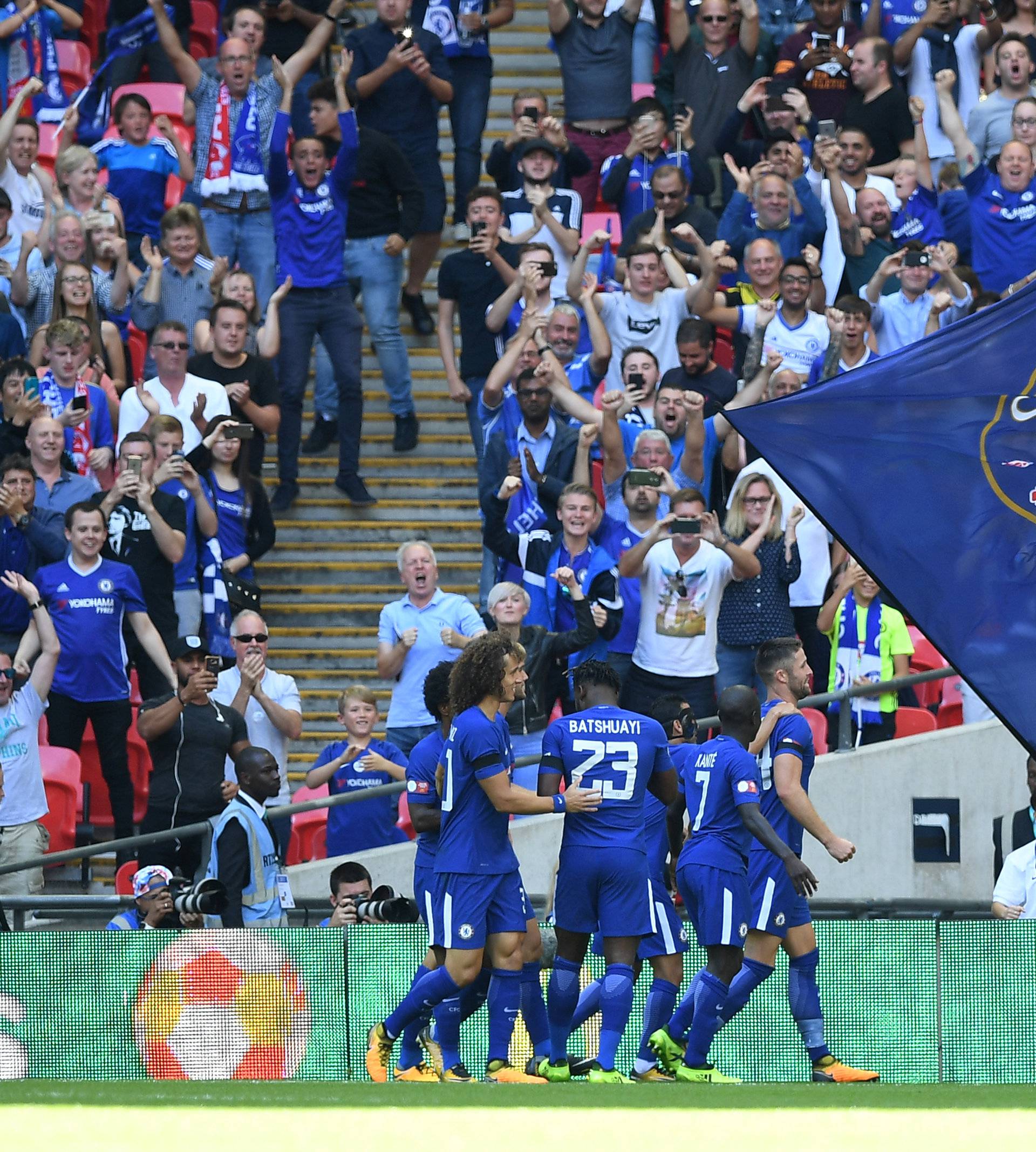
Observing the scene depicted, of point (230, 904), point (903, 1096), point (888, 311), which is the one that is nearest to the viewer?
point (903, 1096)

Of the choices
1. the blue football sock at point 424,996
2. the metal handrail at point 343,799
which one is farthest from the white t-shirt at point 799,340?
the blue football sock at point 424,996

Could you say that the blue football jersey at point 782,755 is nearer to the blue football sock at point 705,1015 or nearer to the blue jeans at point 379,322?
the blue football sock at point 705,1015

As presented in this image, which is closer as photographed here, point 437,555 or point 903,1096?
point 903,1096

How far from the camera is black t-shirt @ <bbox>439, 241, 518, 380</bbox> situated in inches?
587

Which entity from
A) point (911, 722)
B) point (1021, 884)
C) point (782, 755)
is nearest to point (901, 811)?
point (911, 722)

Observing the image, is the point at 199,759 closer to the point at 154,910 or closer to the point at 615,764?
the point at 154,910

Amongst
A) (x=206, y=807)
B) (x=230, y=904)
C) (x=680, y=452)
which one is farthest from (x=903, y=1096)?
(x=680, y=452)

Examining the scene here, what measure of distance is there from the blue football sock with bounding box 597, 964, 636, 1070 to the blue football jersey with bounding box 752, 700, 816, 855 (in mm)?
898

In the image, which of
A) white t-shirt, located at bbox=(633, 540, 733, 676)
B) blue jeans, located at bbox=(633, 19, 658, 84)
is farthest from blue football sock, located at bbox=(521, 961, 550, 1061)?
blue jeans, located at bbox=(633, 19, 658, 84)

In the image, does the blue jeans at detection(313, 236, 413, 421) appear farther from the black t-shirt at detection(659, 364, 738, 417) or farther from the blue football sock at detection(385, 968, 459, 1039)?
the blue football sock at detection(385, 968, 459, 1039)

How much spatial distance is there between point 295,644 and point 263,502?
1.17 meters

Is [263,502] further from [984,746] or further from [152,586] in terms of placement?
[984,746]

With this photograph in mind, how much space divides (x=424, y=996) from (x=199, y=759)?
306 cm

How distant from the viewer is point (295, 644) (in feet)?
48.3
